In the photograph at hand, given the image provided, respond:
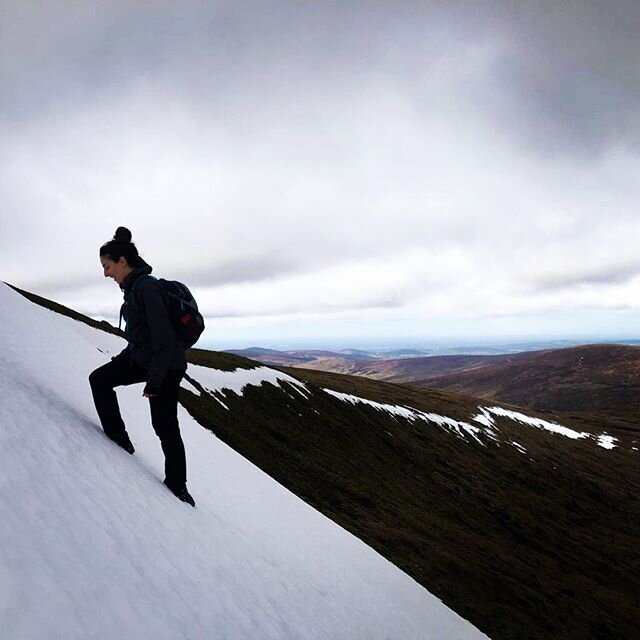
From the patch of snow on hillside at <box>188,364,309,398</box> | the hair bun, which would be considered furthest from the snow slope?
the patch of snow on hillside at <box>188,364,309,398</box>

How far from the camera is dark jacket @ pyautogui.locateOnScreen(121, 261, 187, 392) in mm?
7406

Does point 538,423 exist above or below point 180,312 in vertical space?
below

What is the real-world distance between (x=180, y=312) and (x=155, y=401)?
1.83m

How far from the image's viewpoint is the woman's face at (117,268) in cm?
793

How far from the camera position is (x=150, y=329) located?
743cm

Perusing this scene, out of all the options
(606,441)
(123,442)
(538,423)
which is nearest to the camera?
(123,442)

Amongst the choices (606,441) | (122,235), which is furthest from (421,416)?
(122,235)

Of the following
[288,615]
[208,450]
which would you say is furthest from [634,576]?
[288,615]

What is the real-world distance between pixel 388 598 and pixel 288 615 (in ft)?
22.9

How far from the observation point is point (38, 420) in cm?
739

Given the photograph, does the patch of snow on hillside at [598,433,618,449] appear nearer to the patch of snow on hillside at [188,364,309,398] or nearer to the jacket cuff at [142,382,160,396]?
the patch of snow on hillside at [188,364,309,398]

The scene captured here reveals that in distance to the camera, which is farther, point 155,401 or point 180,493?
point 180,493

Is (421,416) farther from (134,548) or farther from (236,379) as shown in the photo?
(134,548)

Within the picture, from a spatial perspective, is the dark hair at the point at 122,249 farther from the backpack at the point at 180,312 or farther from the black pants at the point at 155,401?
the black pants at the point at 155,401
